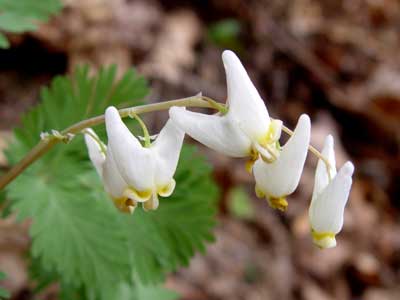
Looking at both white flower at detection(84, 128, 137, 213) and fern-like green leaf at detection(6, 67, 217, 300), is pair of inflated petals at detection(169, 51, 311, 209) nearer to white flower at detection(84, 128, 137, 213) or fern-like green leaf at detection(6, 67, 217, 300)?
white flower at detection(84, 128, 137, 213)

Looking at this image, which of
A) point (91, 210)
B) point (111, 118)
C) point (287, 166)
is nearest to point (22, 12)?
point (91, 210)

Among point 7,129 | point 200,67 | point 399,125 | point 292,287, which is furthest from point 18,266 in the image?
point 399,125

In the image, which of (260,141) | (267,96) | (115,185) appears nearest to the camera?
(260,141)

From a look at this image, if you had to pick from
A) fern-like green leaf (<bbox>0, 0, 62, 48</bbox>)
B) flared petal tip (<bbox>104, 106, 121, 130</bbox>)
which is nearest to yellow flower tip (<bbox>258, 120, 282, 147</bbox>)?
flared petal tip (<bbox>104, 106, 121, 130</bbox>)

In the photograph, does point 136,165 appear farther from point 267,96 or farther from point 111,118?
point 267,96

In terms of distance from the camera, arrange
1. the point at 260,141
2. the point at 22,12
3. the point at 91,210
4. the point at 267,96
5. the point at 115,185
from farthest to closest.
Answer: the point at 267,96 < the point at 22,12 < the point at 91,210 < the point at 115,185 < the point at 260,141

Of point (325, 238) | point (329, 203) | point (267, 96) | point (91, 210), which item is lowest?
point (267, 96)

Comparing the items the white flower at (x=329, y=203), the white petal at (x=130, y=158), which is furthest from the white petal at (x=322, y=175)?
the white petal at (x=130, y=158)

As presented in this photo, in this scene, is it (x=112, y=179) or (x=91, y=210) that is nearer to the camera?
(x=112, y=179)
